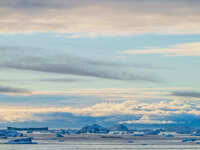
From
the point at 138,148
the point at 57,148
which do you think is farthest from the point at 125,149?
the point at 57,148

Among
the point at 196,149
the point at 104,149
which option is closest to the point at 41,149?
the point at 104,149

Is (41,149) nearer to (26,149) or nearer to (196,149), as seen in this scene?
(26,149)

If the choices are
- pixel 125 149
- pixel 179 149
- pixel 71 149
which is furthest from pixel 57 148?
pixel 179 149

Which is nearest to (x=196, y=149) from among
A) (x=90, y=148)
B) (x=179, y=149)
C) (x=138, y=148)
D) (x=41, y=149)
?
(x=179, y=149)

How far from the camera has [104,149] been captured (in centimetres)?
10425

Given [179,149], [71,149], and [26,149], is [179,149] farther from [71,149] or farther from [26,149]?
[26,149]

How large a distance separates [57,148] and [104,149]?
7.92 meters

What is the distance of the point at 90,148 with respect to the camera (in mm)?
106688

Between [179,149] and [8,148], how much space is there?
27850 mm

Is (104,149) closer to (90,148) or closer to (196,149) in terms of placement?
(90,148)

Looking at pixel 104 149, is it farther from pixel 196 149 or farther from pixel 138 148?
pixel 196 149

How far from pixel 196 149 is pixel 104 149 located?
589 inches

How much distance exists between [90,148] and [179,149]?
14.6 metres

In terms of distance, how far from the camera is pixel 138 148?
353 ft
